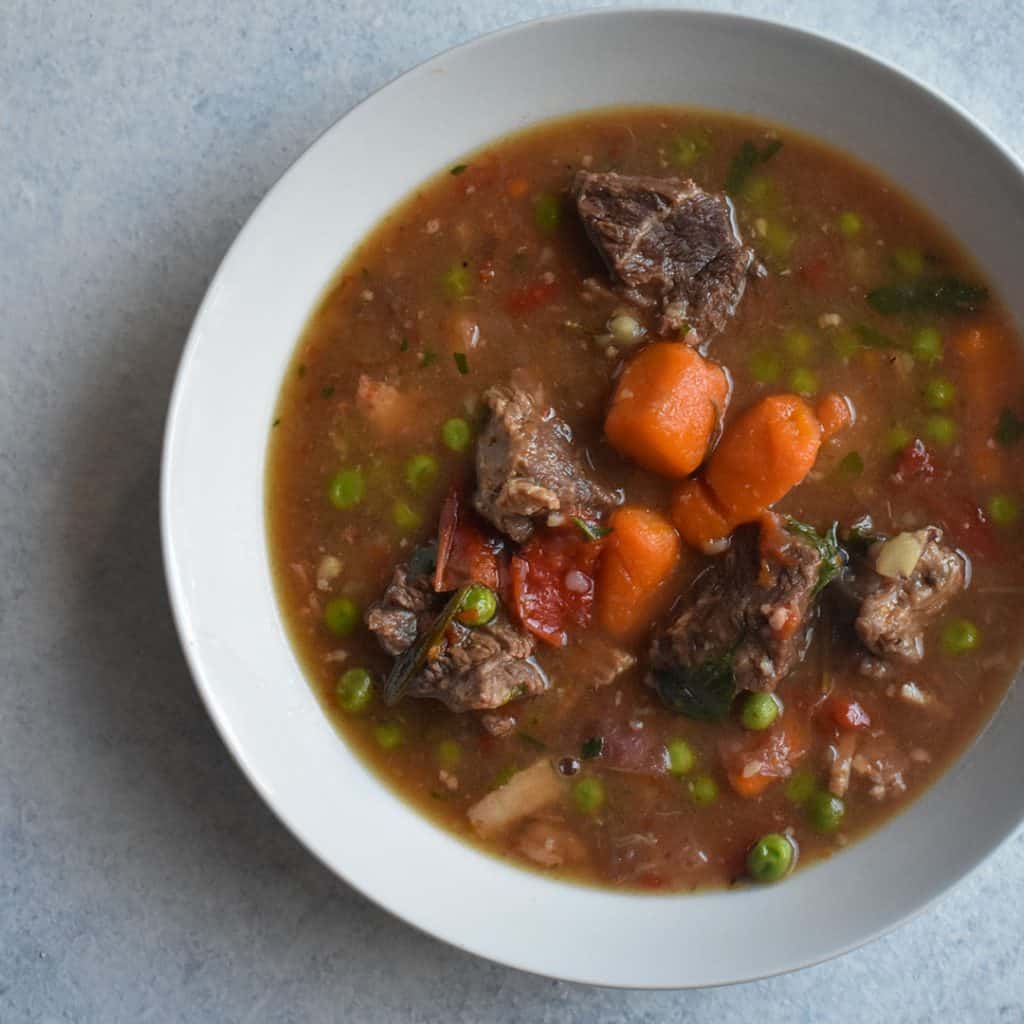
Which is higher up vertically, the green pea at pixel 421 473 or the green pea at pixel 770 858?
the green pea at pixel 421 473

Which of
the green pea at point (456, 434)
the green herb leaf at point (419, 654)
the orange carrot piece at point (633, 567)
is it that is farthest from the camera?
the green pea at point (456, 434)

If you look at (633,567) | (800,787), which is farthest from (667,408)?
(800,787)

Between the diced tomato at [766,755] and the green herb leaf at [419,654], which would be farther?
the diced tomato at [766,755]

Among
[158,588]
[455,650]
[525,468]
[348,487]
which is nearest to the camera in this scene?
[525,468]

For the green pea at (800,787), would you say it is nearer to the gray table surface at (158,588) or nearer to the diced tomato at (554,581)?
the gray table surface at (158,588)

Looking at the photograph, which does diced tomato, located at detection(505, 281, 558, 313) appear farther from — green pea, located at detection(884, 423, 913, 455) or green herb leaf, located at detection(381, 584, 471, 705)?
green pea, located at detection(884, 423, 913, 455)

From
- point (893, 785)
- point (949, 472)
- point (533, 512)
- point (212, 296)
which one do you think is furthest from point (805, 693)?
point (212, 296)

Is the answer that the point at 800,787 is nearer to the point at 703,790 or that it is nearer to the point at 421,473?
the point at 703,790

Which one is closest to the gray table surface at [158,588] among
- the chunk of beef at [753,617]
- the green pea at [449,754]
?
the green pea at [449,754]
